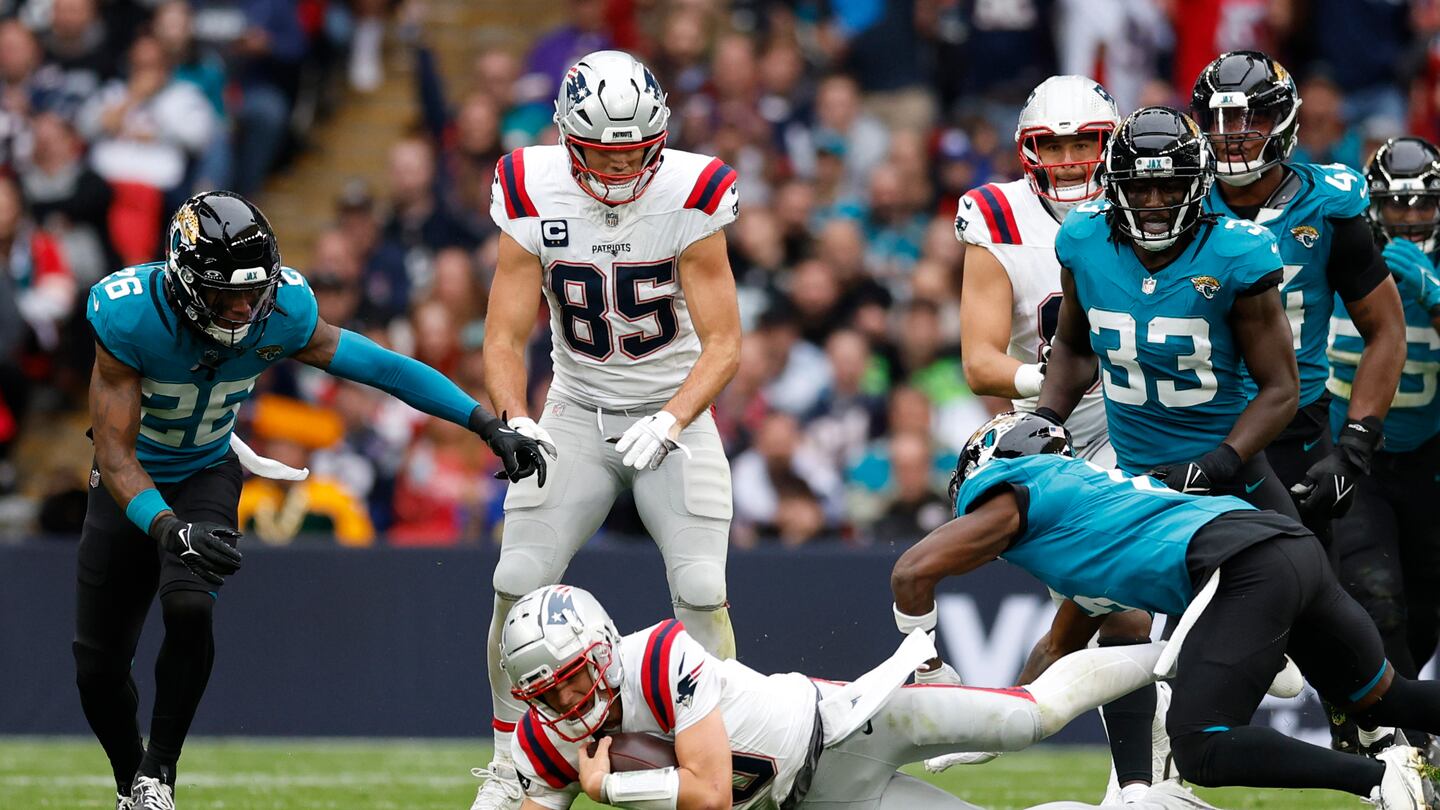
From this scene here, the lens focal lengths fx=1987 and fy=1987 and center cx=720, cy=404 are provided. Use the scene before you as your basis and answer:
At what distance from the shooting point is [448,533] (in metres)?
10.8

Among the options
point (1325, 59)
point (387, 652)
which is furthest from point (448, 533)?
point (1325, 59)

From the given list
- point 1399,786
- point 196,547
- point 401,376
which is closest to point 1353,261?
point 1399,786

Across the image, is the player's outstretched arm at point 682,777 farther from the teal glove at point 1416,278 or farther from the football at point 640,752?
the teal glove at point 1416,278

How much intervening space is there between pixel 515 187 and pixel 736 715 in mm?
2277

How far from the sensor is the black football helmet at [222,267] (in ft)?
20.5

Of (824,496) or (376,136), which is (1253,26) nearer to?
(824,496)

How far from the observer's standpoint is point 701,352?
6863 mm

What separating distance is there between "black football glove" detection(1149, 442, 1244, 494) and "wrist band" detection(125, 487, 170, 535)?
10.3 feet

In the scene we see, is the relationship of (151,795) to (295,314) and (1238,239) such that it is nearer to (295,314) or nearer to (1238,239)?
(295,314)

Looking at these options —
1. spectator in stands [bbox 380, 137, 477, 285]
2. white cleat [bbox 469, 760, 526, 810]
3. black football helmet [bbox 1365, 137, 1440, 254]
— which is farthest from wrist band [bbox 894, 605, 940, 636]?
spectator in stands [bbox 380, 137, 477, 285]

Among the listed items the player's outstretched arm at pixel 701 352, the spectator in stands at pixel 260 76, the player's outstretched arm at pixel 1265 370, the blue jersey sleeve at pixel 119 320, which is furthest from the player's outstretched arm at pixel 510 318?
the spectator in stands at pixel 260 76

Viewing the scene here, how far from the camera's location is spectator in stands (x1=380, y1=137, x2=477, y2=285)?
12164mm

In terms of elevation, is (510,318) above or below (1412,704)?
above

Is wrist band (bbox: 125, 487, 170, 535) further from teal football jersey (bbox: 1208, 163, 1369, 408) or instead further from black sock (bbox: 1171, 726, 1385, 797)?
teal football jersey (bbox: 1208, 163, 1369, 408)
